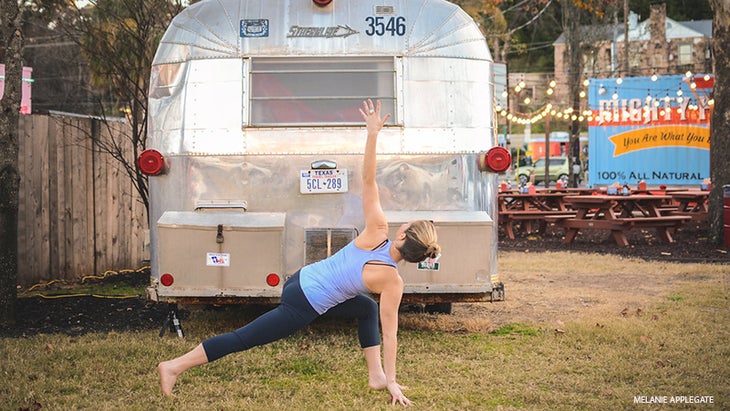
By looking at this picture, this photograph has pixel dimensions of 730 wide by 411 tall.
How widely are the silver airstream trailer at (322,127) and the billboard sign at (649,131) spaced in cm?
2678

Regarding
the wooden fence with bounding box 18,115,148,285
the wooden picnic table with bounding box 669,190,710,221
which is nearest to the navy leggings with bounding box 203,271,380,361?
the wooden fence with bounding box 18,115,148,285

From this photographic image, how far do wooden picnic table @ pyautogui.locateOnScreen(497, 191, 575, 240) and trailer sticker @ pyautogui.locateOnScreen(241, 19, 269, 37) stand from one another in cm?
1024

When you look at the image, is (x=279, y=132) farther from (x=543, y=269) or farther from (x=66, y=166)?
(x=543, y=269)

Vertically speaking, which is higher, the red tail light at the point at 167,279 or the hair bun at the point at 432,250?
the hair bun at the point at 432,250

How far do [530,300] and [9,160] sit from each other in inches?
215

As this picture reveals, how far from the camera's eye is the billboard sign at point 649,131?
111 ft

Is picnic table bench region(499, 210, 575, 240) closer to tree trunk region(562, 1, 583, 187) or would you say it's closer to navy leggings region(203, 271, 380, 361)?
navy leggings region(203, 271, 380, 361)

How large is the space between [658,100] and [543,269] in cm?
2343

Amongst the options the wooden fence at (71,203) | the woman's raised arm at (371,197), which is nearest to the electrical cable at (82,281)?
the wooden fence at (71,203)

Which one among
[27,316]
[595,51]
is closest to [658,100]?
[595,51]

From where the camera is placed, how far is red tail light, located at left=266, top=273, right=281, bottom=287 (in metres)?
7.29

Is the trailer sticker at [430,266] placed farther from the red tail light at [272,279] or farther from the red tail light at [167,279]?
the red tail light at [167,279]

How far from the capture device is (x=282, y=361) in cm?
692

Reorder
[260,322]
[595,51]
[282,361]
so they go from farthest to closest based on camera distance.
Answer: [595,51] < [282,361] < [260,322]
